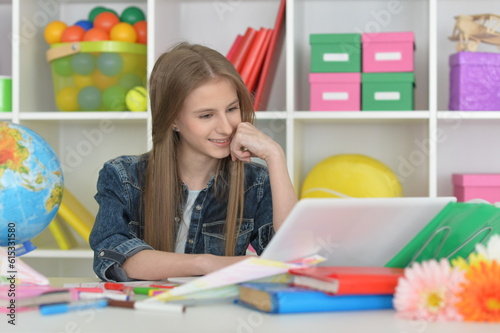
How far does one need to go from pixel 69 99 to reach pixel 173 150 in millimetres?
931

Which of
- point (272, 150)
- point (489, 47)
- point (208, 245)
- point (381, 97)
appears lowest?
point (208, 245)

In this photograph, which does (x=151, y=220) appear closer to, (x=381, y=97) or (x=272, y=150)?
(x=272, y=150)

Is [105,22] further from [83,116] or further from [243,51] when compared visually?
[243,51]

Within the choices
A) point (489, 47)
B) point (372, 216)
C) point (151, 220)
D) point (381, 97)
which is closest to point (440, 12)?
point (489, 47)

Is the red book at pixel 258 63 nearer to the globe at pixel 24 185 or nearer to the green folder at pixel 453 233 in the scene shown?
the globe at pixel 24 185

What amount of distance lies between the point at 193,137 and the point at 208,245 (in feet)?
0.88

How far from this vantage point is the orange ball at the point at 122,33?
→ 249cm

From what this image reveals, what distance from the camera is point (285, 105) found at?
270 cm

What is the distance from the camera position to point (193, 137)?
5.52 ft

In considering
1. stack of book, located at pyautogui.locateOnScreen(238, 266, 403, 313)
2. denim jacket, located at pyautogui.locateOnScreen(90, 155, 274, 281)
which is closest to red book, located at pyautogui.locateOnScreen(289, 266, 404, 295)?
stack of book, located at pyautogui.locateOnScreen(238, 266, 403, 313)

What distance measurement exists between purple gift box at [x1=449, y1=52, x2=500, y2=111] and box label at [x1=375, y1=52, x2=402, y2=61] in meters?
0.19

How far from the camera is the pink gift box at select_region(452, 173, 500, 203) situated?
2.36 meters

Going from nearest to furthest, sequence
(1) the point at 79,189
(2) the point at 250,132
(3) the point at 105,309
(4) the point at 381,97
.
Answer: (3) the point at 105,309
(2) the point at 250,132
(4) the point at 381,97
(1) the point at 79,189

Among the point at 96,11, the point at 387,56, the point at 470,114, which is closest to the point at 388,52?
the point at 387,56
